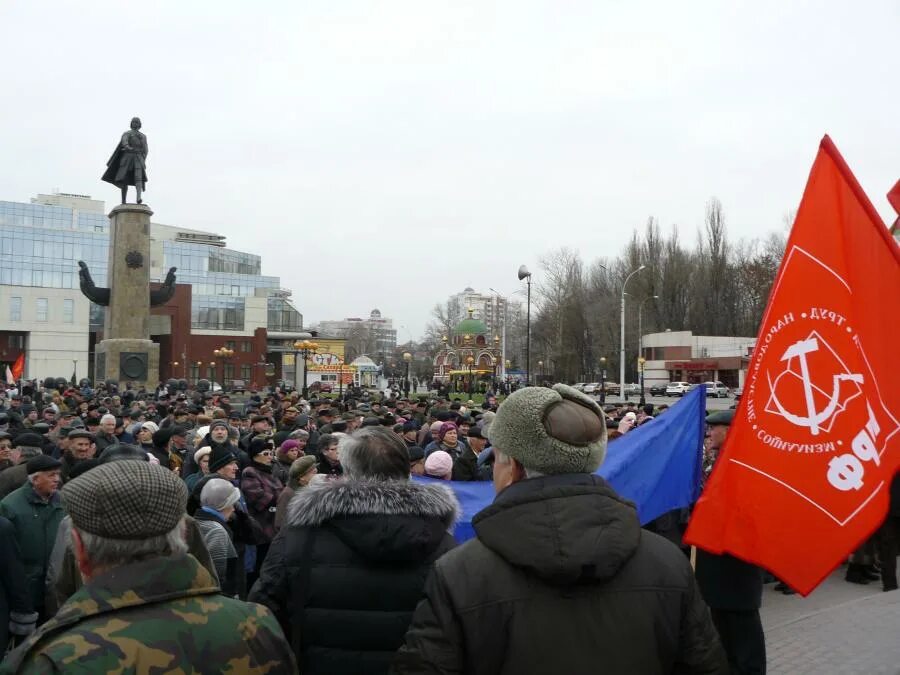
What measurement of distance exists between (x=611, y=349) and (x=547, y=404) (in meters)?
77.6

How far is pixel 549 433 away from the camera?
2.45m

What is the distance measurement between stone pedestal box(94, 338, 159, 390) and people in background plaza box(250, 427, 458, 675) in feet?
102

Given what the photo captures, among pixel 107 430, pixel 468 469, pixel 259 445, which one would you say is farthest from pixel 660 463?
pixel 107 430

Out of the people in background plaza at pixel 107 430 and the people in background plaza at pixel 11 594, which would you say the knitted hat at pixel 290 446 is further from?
the people in background plaza at pixel 107 430

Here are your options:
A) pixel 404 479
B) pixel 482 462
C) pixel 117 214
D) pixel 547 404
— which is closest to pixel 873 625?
pixel 482 462

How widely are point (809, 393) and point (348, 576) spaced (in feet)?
7.95

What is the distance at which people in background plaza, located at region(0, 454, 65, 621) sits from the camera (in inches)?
231

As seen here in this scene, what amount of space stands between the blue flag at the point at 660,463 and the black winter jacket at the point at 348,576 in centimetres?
260

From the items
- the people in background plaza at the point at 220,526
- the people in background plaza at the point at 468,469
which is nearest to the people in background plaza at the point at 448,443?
the people in background plaza at the point at 468,469

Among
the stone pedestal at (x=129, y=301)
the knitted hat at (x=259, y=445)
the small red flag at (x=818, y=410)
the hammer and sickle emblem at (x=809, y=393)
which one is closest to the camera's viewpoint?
the small red flag at (x=818, y=410)

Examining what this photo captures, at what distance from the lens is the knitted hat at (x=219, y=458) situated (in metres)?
7.00

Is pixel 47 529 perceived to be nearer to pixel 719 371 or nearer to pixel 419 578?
pixel 419 578

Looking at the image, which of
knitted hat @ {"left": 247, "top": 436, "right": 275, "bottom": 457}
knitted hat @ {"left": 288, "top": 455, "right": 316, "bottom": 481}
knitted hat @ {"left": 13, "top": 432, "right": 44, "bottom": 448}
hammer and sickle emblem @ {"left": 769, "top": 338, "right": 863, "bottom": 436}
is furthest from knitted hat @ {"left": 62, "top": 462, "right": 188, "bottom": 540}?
knitted hat @ {"left": 13, "top": 432, "right": 44, "bottom": 448}

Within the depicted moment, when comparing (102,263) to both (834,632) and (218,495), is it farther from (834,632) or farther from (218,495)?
(834,632)
